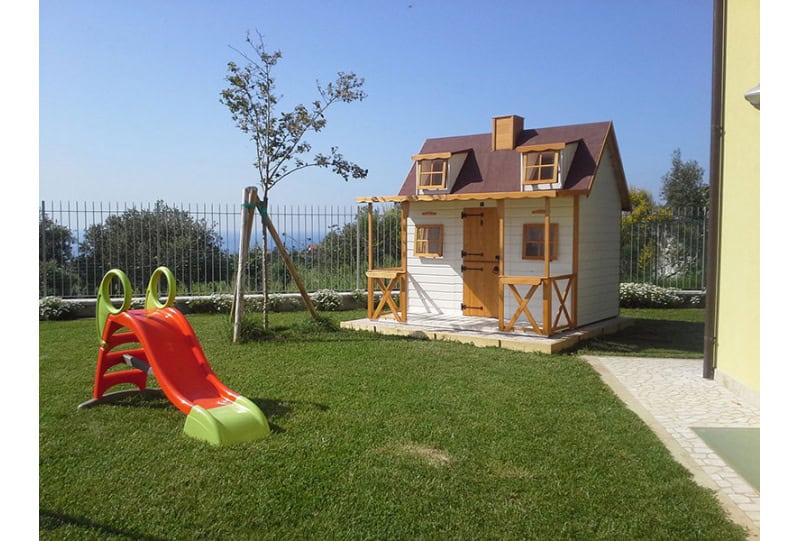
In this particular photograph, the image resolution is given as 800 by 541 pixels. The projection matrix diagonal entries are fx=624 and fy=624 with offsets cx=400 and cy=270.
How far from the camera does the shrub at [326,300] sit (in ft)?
47.8

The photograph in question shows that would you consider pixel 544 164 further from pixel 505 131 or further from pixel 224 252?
pixel 224 252

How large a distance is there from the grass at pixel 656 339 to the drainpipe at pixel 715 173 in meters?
1.87

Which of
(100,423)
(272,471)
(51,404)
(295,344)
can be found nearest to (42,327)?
(295,344)

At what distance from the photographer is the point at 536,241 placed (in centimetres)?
1112

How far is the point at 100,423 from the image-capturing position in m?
5.80

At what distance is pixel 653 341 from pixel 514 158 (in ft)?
13.6

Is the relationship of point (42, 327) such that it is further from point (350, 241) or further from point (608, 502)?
point (608, 502)

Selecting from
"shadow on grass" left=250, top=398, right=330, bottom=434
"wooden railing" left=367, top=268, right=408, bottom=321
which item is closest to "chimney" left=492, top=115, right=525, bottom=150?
"wooden railing" left=367, top=268, right=408, bottom=321

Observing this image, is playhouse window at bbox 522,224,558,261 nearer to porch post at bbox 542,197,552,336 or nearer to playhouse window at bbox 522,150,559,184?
playhouse window at bbox 522,150,559,184

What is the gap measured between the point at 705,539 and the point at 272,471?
292 cm

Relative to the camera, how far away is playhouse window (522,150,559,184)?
35.9 feet

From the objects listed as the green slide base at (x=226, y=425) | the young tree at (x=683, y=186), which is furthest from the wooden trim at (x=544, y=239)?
the young tree at (x=683, y=186)
